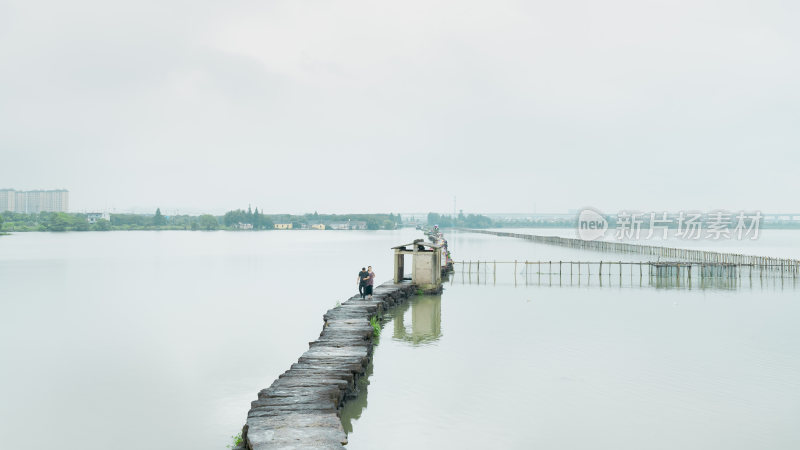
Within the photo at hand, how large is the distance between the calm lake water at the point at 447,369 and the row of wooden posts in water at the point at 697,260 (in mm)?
10020

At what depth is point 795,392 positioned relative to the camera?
17141 millimetres

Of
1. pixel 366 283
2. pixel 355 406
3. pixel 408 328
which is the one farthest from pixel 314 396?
pixel 366 283

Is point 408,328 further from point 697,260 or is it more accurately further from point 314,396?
point 697,260

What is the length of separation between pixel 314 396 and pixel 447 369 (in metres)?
6.80

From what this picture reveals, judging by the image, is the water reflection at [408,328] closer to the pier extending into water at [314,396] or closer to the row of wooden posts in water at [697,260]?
the pier extending into water at [314,396]

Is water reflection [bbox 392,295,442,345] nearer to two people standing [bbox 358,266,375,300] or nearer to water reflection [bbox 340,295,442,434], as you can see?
water reflection [bbox 340,295,442,434]

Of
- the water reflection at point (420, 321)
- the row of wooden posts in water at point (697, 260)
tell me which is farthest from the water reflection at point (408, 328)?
the row of wooden posts in water at point (697, 260)

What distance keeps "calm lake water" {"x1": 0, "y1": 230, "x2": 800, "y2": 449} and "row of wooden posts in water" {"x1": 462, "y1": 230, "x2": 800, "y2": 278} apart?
394 inches

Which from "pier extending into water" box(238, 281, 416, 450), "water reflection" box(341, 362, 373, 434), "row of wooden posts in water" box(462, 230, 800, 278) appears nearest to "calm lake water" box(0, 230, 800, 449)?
"water reflection" box(341, 362, 373, 434)

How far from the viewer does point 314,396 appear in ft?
45.9

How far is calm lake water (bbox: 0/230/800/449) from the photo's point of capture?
46.9 feet

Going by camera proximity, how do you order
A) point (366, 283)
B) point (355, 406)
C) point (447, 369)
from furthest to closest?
point (366, 283)
point (447, 369)
point (355, 406)

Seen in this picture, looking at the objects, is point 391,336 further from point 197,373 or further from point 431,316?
point 197,373

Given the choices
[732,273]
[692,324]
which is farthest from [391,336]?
[732,273]
